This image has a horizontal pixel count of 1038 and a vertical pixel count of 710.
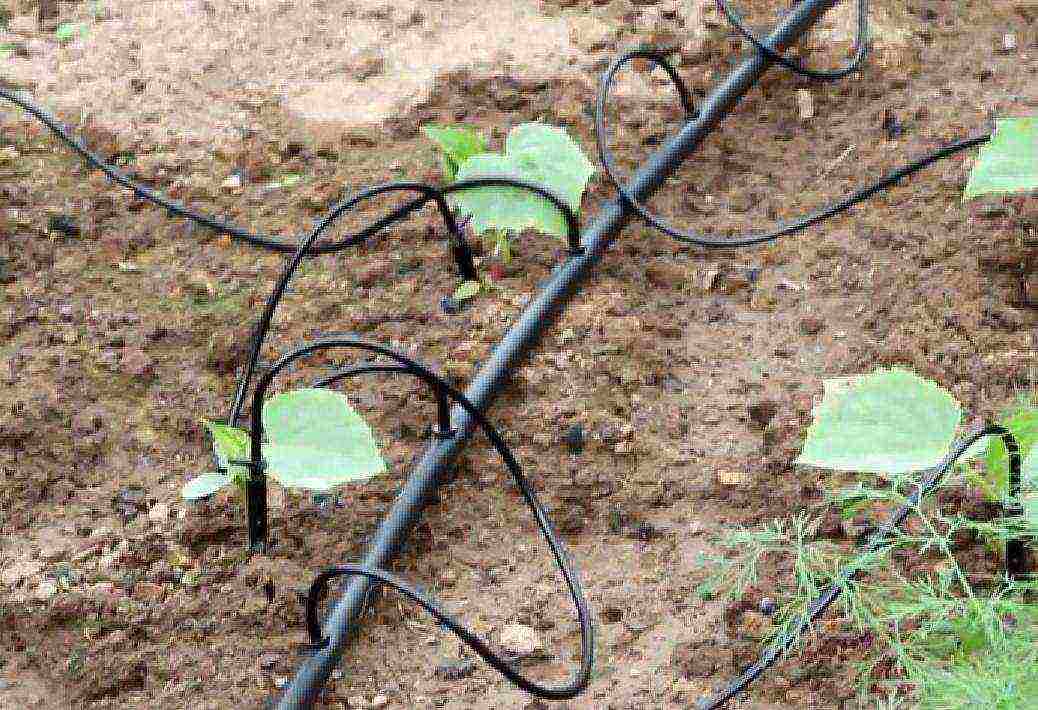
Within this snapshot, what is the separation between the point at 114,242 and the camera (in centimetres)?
200

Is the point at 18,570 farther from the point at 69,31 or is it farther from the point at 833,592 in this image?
the point at 69,31

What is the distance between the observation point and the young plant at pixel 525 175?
1758mm

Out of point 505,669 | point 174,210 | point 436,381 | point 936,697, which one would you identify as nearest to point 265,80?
point 174,210

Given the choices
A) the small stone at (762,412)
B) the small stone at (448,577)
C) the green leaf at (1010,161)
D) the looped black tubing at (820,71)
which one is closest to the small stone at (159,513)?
the small stone at (448,577)

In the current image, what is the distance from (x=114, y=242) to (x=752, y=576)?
1.27 meters

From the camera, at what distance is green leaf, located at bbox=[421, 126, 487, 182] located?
185 centimetres

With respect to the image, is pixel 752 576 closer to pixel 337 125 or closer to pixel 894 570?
pixel 894 570

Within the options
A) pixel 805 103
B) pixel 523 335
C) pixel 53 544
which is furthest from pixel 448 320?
pixel 805 103

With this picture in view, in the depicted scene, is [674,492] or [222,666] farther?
[674,492]

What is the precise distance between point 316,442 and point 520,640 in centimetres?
39

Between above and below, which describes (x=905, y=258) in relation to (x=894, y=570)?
above

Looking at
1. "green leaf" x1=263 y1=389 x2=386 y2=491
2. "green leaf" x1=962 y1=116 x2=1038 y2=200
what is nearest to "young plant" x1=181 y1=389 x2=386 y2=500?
"green leaf" x1=263 y1=389 x2=386 y2=491

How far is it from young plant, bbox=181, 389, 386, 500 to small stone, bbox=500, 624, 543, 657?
309 millimetres

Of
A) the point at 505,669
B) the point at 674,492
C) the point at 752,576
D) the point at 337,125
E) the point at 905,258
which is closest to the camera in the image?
the point at 505,669
